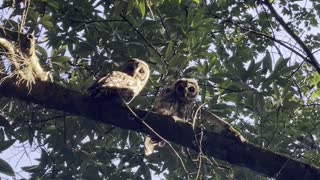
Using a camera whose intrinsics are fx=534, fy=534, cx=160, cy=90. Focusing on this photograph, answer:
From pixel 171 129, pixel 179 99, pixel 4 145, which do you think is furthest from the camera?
pixel 179 99

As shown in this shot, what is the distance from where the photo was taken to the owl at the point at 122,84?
4086 millimetres

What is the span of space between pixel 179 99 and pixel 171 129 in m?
1.69

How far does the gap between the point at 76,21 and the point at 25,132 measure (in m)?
1.20

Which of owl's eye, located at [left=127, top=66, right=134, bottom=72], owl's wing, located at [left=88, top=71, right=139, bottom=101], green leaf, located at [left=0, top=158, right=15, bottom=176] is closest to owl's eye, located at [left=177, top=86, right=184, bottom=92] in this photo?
owl's eye, located at [left=127, top=66, right=134, bottom=72]

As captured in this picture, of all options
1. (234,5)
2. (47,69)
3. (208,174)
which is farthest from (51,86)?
(234,5)

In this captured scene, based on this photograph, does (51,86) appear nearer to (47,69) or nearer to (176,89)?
(47,69)

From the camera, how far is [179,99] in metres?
5.79

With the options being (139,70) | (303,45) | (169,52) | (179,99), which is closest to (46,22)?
(139,70)

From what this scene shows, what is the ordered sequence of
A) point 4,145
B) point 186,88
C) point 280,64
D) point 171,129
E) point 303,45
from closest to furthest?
1. point 171,129
2. point 4,145
3. point 280,64
4. point 303,45
5. point 186,88

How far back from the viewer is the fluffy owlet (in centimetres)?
552

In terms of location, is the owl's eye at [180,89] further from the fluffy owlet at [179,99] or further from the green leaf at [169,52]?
the green leaf at [169,52]

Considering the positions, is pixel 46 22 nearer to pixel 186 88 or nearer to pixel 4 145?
pixel 4 145

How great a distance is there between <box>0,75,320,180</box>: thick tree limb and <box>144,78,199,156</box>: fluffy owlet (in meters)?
1.34

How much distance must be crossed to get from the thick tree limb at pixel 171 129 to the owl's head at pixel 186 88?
1.33 meters
